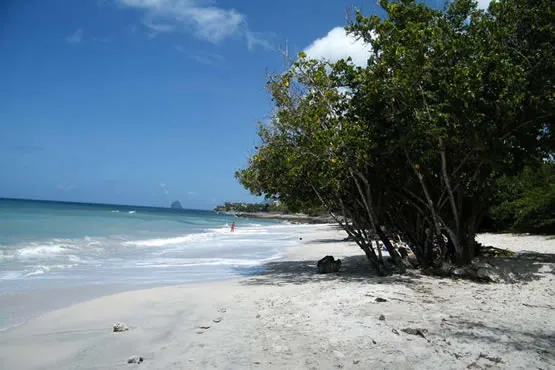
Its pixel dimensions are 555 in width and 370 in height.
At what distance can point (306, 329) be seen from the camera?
5.70m

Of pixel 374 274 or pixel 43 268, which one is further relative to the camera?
pixel 43 268

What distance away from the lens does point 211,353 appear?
4.88 m

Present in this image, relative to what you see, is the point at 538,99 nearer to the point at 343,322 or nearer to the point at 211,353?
the point at 343,322

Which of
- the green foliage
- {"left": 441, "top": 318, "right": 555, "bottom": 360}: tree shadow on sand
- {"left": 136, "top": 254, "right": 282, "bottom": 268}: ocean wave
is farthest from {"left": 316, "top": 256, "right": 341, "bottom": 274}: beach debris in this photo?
the green foliage

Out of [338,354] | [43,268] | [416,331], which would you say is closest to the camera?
[338,354]

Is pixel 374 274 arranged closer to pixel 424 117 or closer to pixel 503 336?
pixel 424 117

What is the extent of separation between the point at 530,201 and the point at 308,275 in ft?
49.7

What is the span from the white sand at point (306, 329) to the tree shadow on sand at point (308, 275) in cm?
79

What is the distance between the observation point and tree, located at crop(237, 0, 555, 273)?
8773mm

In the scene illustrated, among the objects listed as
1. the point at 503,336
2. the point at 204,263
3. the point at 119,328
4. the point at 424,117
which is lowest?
the point at 204,263

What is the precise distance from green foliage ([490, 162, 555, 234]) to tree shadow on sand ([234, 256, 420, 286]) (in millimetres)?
11029

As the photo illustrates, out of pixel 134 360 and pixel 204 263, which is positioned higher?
pixel 134 360

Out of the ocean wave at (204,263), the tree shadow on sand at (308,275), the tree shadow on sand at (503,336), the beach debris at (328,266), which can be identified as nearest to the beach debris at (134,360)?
the tree shadow on sand at (503,336)

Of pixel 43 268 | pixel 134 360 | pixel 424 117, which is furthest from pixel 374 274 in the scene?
pixel 43 268
